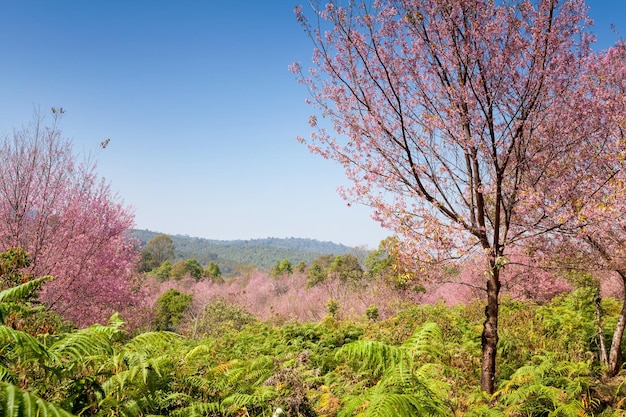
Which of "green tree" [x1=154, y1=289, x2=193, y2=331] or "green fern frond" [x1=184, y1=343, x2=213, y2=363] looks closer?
"green fern frond" [x1=184, y1=343, x2=213, y2=363]

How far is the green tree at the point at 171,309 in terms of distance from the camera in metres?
24.2

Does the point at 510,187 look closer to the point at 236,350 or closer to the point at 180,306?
the point at 236,350

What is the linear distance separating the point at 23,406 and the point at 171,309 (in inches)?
993

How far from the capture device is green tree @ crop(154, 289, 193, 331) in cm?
2424

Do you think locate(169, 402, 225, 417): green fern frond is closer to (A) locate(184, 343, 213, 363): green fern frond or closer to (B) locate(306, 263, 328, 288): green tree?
(A) locate(184, 343, 213, 363): green fern frond

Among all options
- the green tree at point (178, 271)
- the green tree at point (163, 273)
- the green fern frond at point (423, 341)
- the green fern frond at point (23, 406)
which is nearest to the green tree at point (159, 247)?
the green tree at point (163, 273)

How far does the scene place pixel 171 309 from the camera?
79.8 feet

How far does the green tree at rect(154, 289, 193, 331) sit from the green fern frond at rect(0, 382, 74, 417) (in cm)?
2444

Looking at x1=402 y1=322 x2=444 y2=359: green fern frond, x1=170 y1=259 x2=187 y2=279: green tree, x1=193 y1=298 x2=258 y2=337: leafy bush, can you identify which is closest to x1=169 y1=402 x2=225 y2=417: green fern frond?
x1=402 y1=322 x2=444 y2=359: green fern frond

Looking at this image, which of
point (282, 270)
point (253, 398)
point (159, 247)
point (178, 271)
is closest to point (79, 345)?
point (253, 398)

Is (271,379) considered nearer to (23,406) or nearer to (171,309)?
(23,406)

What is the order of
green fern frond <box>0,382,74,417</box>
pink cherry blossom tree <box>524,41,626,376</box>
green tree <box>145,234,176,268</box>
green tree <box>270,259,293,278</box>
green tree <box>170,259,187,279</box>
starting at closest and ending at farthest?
green fern frond <box>0,382,74,417</box>
pink cherry blossom tree <box>524,41,626,376</box>
green tree <box>170,259,187,279</box>
green tree <box>270,259,293,278</box>
green tree <box>145,234,176,268</box>

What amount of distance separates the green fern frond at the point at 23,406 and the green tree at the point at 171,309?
80.2ft

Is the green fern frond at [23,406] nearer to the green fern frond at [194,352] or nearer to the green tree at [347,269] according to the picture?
the green fern frond at [194,352]
